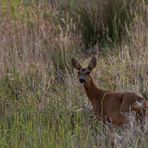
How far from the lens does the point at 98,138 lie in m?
6.49

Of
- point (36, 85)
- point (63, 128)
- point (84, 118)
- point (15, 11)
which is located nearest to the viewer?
point (63, 128)

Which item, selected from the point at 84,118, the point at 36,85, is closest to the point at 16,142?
the point at 84,118

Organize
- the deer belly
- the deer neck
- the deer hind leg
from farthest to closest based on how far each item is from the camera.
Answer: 1. the deer neck
2. the deer belly
3. the deer hind leg

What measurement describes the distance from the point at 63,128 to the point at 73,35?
436cm

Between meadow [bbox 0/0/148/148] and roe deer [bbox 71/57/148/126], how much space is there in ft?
0.51

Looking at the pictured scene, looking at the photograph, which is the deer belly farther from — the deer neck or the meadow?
the deer neck

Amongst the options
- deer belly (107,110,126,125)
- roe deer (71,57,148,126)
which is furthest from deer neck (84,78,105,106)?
deer belly (107,110,126,125)

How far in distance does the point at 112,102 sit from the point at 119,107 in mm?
129

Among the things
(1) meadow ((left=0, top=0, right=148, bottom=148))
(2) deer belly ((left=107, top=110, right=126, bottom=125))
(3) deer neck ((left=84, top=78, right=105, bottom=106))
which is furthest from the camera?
(3) deer neck ((left=84, top=78, right=105, bottom=106))

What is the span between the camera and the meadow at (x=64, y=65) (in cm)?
657

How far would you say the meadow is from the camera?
6566mm

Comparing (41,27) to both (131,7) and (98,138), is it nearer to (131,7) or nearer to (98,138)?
(131,7)

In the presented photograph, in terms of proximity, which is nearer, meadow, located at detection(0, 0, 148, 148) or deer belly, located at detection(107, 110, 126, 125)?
meadow, located at detection(0, 0, 148, 148)

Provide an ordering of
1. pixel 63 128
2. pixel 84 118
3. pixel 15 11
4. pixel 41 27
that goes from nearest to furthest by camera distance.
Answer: pixel 63 128
pixel 84 118
pixel 41 27
pixel 15 11
